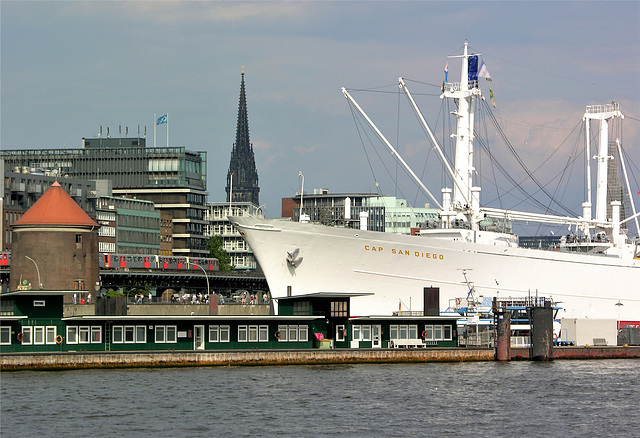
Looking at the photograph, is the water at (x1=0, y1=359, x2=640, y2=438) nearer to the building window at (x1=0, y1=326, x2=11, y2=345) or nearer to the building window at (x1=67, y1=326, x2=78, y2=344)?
the building window at (x1=67, y1=326, x2=78, y2=344)

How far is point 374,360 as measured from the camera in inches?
3027

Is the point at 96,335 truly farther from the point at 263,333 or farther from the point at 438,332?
the point at 438,332

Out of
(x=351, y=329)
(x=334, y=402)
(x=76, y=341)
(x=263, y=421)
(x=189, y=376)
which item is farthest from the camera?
(x=351, y=329)

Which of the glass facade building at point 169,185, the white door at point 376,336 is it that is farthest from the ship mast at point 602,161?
the glass facade building at point 169,185

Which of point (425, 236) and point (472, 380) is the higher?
point (425, 236)

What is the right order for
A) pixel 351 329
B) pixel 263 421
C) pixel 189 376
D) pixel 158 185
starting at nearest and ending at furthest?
pixel 263 421 < pixel 189 376 < pixel 351 329 < pixel 158 185

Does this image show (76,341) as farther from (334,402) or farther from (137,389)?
(334,402)

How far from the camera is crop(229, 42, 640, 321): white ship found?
93.5 m

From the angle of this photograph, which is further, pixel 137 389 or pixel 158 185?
pixel 158 185

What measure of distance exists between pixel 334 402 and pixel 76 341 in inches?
883

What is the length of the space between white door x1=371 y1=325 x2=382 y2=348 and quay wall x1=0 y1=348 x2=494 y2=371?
276cm

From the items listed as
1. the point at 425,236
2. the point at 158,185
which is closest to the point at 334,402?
the point at 425,236

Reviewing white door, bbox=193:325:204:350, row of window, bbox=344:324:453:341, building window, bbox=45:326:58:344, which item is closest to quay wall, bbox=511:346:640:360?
row of window, bbox=344:324:453:341

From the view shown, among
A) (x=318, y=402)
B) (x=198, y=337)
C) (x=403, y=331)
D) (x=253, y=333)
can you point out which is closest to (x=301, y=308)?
(x=253, y=333)
